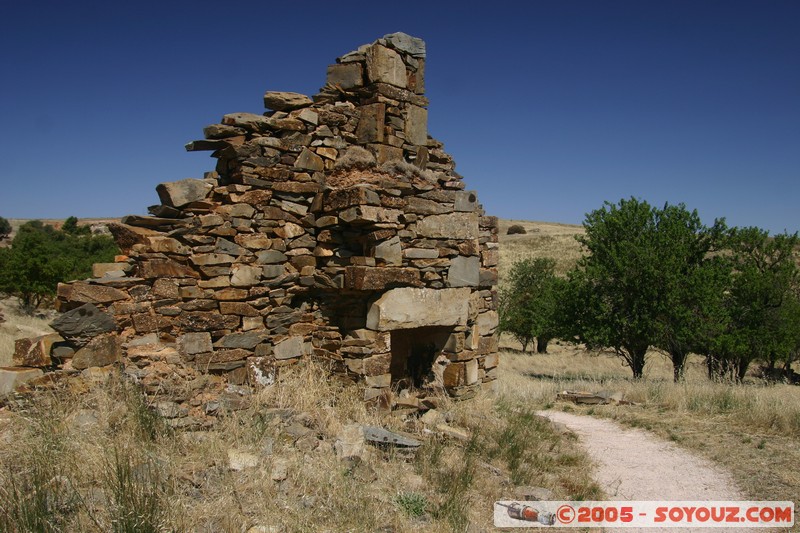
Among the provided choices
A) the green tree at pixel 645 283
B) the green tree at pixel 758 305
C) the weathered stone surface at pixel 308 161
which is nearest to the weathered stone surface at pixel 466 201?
the weathered stone surface at pixel 308 161

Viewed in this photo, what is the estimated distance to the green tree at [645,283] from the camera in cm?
1662

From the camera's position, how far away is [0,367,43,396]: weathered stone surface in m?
4.80

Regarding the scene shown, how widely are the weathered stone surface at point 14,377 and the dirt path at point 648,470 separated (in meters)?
5.55

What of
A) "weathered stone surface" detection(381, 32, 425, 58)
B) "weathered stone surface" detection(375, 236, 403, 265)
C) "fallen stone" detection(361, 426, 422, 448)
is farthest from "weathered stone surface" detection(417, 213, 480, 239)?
"fallen stone" detection(361, 426, 422, 448)

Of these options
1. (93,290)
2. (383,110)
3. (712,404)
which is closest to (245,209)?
(93,290)

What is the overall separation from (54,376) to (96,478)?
1727mm

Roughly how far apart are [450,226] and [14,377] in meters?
4.91

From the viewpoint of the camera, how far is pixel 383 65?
23.4ft

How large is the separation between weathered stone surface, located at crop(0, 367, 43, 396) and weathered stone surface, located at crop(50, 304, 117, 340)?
1.33 ft

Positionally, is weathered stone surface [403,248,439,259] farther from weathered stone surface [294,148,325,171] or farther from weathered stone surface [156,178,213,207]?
weathered stone surface [156,178,213,207]

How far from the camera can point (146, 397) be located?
503 centimetres

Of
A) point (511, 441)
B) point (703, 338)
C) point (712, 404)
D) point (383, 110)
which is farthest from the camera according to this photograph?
point (703, 338)

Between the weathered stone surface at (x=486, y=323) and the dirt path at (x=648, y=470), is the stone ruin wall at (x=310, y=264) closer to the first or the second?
the weathered stone surface at (x=486, y=323)

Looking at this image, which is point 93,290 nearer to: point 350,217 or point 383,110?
point 350,217
